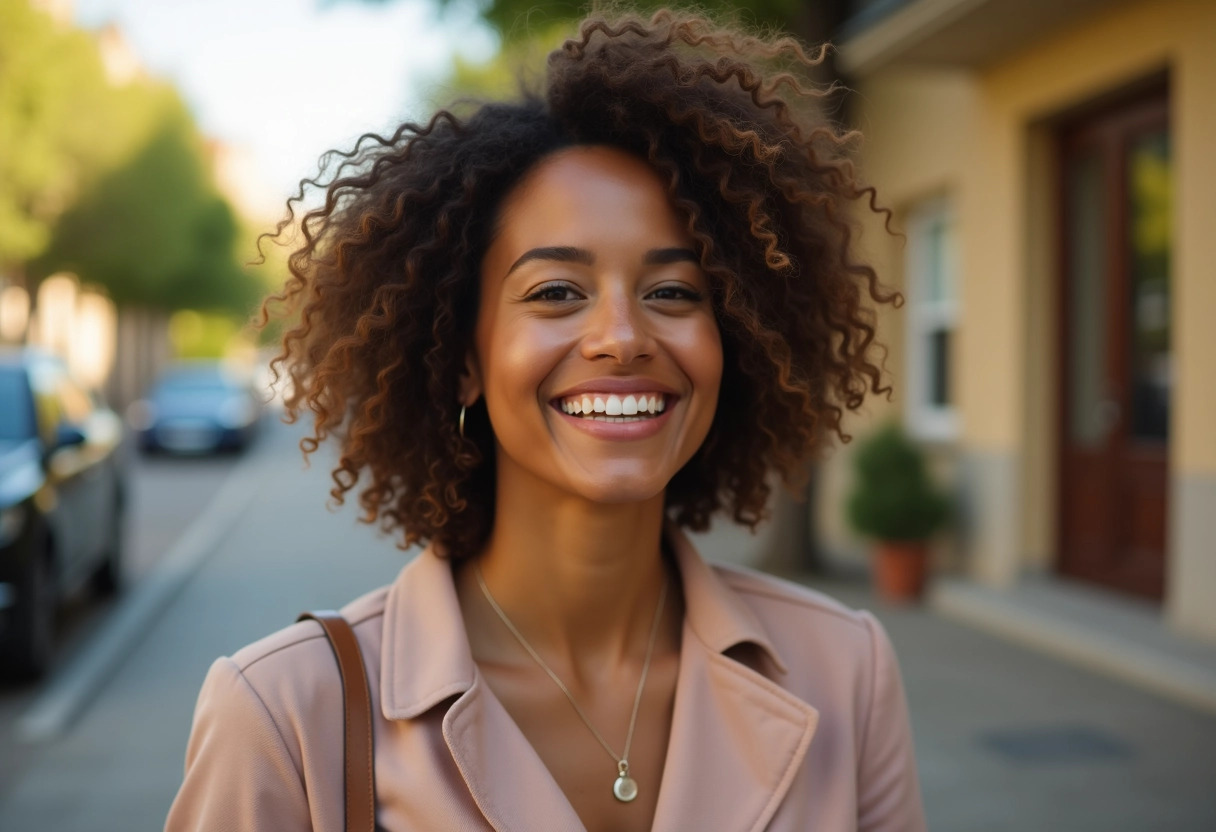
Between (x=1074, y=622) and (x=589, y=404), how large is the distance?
637 cm

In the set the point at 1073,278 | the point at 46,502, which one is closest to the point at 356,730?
the point at 46,502

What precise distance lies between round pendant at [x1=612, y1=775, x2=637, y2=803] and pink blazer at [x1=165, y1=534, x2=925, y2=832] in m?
0.08

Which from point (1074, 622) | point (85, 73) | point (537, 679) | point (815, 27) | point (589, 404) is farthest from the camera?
point (85, 73)

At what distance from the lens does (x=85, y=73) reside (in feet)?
81.2

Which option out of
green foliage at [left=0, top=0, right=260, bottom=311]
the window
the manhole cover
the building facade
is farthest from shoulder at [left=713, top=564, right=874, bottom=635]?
green foliage at [left=0, top=0, right=260, bottom=311]

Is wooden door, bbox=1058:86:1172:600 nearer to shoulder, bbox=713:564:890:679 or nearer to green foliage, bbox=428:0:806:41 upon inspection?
green foliage, bbox=428:0:806:41

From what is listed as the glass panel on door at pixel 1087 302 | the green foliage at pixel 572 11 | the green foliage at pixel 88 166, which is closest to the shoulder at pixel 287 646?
the green foliage at pixel 572 11

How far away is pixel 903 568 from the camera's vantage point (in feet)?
30.5

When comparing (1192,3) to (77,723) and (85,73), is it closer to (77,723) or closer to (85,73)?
(77,723)

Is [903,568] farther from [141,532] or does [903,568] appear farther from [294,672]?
[141,532]

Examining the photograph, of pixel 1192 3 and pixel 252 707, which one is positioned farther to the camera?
pixel 1192 3

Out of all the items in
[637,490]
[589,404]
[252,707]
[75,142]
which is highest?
[75,142]

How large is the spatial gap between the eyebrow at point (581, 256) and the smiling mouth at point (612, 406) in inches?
8.6

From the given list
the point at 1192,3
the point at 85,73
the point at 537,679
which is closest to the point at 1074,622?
the point at 1192,3
